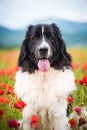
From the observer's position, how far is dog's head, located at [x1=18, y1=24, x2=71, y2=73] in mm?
Result: 2957

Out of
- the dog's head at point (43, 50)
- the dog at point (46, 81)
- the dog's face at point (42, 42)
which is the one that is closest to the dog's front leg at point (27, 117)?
the dog at point (46, 81)

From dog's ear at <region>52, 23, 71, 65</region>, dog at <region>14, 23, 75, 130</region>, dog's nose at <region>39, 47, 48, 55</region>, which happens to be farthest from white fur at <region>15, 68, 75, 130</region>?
dog's nose at <region>39, 47, 48, 55</region>

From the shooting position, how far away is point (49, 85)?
314cm

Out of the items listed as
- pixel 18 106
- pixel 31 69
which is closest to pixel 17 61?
pixel 31 69

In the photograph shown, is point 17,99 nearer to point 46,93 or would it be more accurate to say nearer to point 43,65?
point 46,93

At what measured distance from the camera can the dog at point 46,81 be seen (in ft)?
10.0

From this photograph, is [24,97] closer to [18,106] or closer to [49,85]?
[49,85]

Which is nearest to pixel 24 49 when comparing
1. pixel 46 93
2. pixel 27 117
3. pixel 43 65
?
pixel 43 65

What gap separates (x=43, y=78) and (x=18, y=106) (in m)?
0.48

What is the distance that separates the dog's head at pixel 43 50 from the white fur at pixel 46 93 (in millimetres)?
67

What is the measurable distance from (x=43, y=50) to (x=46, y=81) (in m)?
0.35

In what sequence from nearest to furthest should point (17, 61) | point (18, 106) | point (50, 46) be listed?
point (18, 106), point (50, 46), point (17, 61)

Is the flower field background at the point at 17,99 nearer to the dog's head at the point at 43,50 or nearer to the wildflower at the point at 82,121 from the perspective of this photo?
the wildflower at the point at 82,121

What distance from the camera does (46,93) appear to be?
10.3ft
